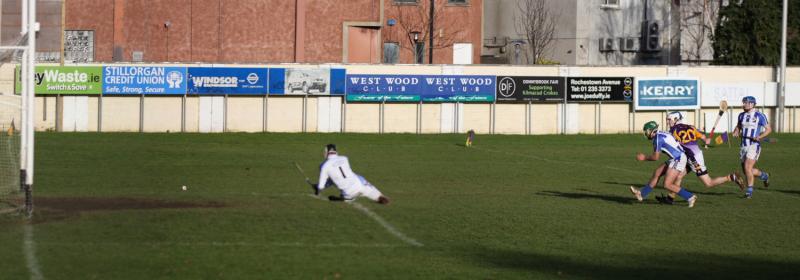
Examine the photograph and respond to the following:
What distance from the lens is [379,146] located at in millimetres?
41094

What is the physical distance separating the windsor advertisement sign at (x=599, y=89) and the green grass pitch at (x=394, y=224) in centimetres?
1746

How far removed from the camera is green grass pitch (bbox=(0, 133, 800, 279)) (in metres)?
14.2

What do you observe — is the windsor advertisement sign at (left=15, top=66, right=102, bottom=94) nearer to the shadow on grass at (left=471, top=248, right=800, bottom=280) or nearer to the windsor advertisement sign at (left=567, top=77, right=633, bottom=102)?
the windsor advertisement sign at (left=567, top=77, right=633, bottom=102)

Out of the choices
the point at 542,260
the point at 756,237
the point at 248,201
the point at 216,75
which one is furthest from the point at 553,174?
the point at 216,75

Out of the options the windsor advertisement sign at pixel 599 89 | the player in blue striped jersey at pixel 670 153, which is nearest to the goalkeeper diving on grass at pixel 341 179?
the player in blue striped jersey at pixel 670 153

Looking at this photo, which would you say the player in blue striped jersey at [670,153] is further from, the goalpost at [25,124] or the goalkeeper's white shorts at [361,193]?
the goalpost at [25,124]

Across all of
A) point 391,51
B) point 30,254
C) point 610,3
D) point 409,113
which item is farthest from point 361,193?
point 610,3

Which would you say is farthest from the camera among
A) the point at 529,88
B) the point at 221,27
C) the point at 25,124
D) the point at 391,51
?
the point at 391,51

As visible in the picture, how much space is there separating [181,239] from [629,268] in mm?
5830

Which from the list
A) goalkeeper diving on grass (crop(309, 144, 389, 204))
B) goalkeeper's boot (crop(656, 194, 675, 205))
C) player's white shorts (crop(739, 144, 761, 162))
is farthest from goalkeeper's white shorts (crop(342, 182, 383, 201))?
player's white shorts (crop(739, 144, 761, 162))

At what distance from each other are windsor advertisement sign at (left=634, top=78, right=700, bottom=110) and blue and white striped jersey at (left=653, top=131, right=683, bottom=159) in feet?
103

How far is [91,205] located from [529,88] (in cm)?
3263

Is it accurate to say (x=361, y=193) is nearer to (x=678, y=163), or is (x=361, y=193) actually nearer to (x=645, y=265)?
(x=678, y=163)

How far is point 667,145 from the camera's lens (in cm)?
2134
